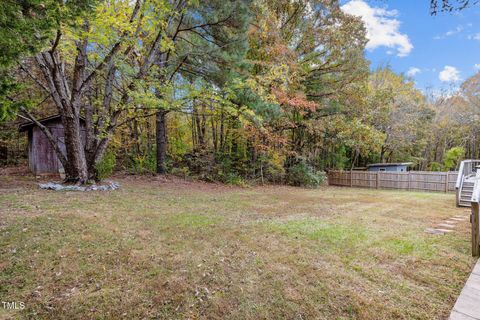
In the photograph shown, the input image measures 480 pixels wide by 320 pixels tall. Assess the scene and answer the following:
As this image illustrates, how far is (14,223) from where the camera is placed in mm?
3455

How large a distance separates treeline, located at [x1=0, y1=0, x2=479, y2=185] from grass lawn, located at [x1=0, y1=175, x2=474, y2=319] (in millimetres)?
1954

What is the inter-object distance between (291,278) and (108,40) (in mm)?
6855


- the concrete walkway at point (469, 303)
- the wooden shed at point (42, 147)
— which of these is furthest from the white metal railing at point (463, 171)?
the wooden shed at point (42, 147)

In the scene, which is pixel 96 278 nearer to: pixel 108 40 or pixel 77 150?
pixel 77 150

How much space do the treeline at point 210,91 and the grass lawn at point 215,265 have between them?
1954 millimetres

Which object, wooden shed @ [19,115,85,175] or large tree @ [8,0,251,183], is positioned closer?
large tree @ [8,0,251,183]

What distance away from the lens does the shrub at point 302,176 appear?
41.0 feet

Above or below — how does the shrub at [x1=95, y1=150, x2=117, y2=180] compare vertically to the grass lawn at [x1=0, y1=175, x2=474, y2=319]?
above

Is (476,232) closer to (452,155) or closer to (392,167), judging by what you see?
(392,167)

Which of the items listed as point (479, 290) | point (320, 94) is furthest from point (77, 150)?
point (320, 94)

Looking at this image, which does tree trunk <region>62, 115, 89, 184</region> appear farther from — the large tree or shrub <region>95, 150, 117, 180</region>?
shrub <region>95, 150, 117, 180</region>

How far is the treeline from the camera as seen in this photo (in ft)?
20.1

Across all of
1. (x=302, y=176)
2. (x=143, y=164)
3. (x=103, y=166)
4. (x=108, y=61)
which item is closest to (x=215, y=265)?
(x=103, y=166)

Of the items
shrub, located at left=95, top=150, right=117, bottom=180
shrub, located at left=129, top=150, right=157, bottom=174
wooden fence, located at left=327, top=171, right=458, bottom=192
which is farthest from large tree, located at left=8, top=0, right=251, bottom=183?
wooden fence, located at left=327, top=171, right=458, bottom=192
